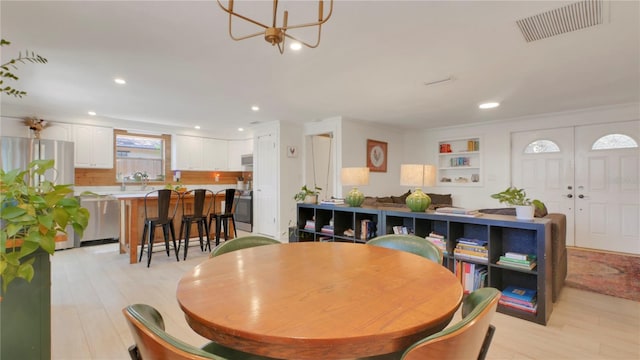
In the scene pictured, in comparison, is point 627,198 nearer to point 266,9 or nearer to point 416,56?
point 416,56

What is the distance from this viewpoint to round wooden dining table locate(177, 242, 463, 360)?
2.46 feet

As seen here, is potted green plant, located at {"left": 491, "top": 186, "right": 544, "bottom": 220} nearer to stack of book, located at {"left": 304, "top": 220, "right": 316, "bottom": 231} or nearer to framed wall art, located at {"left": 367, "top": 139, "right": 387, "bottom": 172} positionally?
stack of book, located at {"left": 304, "top": 220, "right": 316, "bottom": 231}

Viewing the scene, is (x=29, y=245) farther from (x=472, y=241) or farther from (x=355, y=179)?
(x=472, y=241)

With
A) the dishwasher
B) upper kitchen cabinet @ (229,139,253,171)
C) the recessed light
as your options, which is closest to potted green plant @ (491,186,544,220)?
the recessed light

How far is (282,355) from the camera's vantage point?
2.47ft

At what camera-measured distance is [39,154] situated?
4.36 meters

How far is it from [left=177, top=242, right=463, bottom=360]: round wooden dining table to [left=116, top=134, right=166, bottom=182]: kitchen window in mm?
5727

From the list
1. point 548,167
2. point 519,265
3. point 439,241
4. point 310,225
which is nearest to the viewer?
point 519,265

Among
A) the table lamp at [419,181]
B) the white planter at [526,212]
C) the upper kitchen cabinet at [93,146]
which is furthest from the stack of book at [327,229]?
the upper kitchen cabinet at [93,146]

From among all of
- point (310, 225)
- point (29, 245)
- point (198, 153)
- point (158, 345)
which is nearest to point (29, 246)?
point (29, 245)

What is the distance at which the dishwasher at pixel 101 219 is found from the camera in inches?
190

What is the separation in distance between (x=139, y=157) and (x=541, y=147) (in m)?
7.85

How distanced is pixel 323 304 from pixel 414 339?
281mm

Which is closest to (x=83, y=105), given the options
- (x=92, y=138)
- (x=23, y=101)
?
(x=23, y=101)
